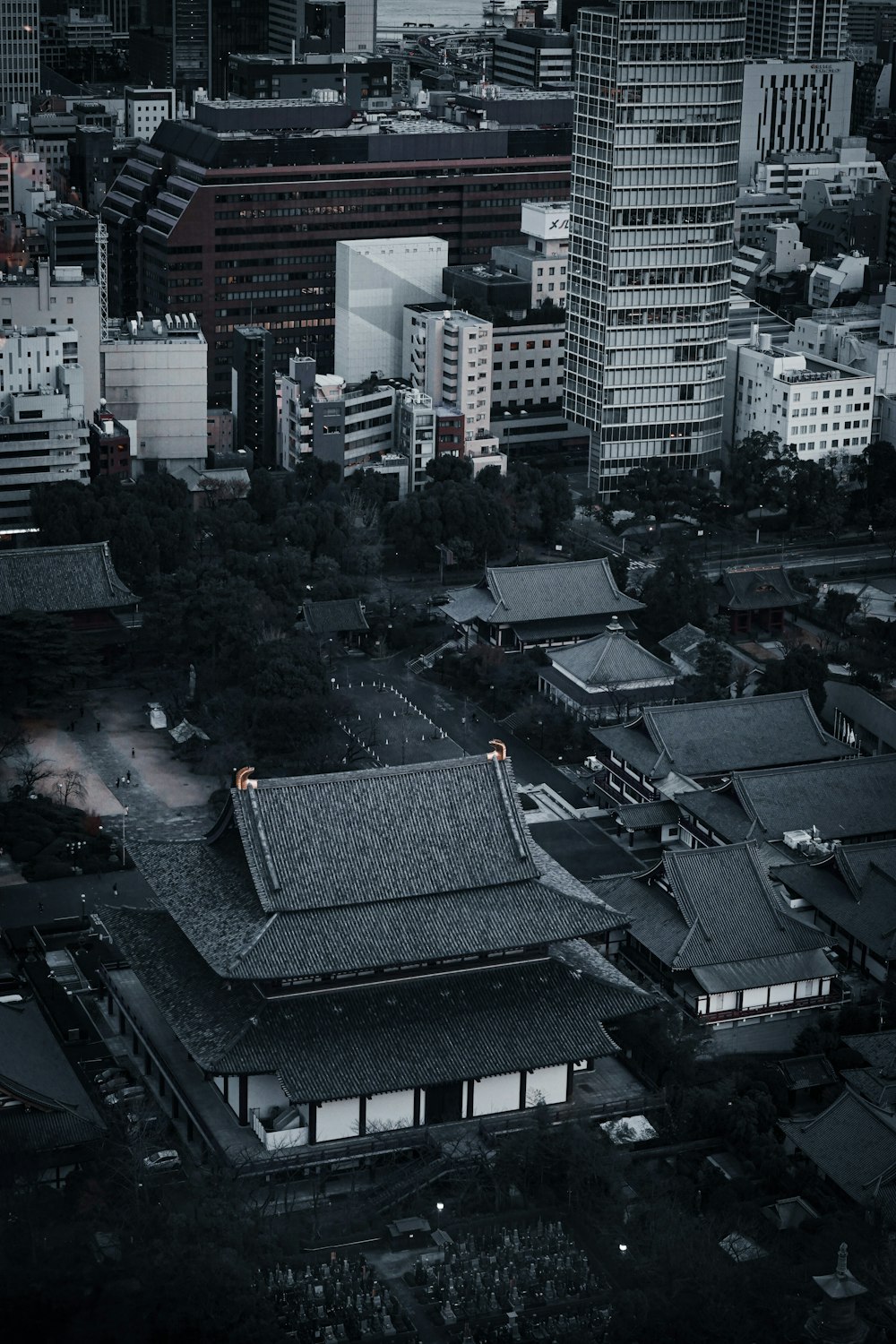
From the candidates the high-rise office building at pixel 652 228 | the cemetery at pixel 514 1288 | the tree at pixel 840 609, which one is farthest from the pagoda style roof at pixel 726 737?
the high-rise office building at pixel 652 228

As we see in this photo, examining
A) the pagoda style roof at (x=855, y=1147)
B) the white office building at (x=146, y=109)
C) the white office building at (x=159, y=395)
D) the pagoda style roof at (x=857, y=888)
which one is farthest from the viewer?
the white office building at (x=146, y=109)

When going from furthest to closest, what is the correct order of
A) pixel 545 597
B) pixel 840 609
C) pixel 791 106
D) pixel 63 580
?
pixel 791 106 → pixel 840 609 → pixel 545 597 → pixel 63 580

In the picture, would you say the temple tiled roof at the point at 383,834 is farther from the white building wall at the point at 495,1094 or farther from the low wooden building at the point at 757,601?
the low wooden building at the point at 757,601

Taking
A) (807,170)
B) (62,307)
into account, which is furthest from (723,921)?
(807,170)

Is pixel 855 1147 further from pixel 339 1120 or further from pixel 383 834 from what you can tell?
pixel 383 834

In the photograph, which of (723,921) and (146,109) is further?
(146,109)

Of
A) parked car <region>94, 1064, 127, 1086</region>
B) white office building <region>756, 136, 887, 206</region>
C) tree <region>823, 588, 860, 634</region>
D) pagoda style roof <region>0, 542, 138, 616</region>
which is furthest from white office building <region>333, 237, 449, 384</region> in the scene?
parked car <region>94, 1064, 127, 1086</region>

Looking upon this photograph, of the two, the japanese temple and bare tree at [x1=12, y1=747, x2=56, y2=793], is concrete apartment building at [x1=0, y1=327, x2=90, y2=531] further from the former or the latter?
the japanese temple

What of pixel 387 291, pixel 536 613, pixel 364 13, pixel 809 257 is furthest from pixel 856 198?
pixel 536 613
